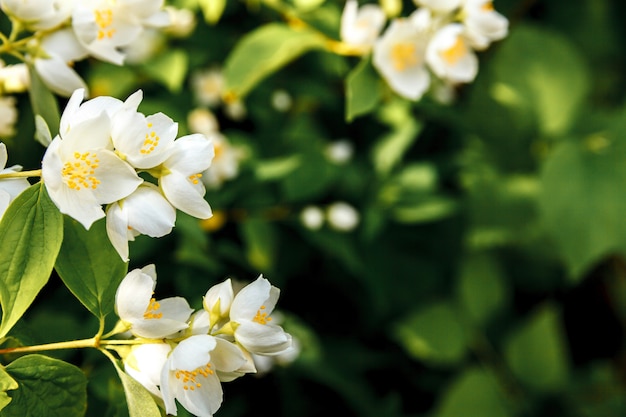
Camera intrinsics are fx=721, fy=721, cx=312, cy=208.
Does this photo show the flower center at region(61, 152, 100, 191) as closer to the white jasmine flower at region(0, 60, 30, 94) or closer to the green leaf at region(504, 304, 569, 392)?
the white jasmine flower at region(0, 60, 30, 94)

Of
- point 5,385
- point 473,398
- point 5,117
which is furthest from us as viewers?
point 473,398

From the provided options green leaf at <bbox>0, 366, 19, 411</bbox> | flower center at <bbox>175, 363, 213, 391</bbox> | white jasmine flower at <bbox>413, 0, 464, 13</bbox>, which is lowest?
flower center at <bbox>175, 363, 213, 391</bbox>

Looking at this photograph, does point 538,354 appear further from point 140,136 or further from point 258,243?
point 140,136

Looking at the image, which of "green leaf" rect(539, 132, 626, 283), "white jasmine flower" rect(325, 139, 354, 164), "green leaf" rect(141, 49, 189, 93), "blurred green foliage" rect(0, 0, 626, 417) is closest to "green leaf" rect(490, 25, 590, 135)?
"blurred green foliage" rect(0, 0, 626, 417)

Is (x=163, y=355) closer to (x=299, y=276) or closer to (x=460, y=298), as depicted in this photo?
(x=299, y=276)

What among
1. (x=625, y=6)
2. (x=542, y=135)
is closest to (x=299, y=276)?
(x=542, y=135)

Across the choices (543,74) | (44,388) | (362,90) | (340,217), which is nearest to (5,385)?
(44,388)
